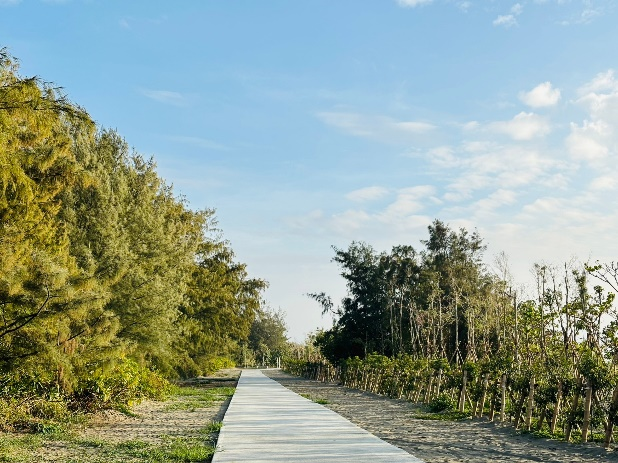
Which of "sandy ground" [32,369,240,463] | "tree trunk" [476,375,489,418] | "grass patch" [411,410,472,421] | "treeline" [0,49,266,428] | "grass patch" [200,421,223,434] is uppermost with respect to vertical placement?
"treeline" [0,49,266,428]

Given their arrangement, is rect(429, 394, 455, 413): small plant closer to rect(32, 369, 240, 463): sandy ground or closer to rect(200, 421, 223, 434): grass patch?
rect(32, 369, 240, 463): sandy ground

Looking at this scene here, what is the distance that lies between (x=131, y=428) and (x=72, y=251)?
4.18 metres

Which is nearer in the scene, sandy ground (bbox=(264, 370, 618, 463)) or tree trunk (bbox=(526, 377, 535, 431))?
sandy ground (bbox=(264, 370, 618, 463))

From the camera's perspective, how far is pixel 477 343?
25.0 metres

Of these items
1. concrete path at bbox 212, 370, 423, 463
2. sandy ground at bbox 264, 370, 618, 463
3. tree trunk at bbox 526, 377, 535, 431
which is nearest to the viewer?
concrete path at bbox 212, 370, 423, 463

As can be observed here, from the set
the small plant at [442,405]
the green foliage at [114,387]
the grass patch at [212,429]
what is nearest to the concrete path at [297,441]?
the grass patch at [212,429]

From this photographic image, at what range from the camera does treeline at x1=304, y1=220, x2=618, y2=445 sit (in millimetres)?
11148

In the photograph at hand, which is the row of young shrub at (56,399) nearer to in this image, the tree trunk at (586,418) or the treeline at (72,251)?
the treeline at (72,251)

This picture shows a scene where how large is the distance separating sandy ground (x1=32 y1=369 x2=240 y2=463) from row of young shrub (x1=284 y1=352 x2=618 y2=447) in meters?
6.08

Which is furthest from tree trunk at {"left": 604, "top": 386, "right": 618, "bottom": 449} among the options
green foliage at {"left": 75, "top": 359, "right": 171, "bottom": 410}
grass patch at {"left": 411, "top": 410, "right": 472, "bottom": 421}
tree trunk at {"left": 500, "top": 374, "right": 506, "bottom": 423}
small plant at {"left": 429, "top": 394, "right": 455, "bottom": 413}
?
green foliage at {"left": 75, "top": 359, "right": 171, "bottom": 410}

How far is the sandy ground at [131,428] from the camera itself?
8.55 metres

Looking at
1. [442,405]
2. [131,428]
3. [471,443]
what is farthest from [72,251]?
[442,405]

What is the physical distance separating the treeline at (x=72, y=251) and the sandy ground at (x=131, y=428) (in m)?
1.04

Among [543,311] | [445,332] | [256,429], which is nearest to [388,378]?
[445,332]
